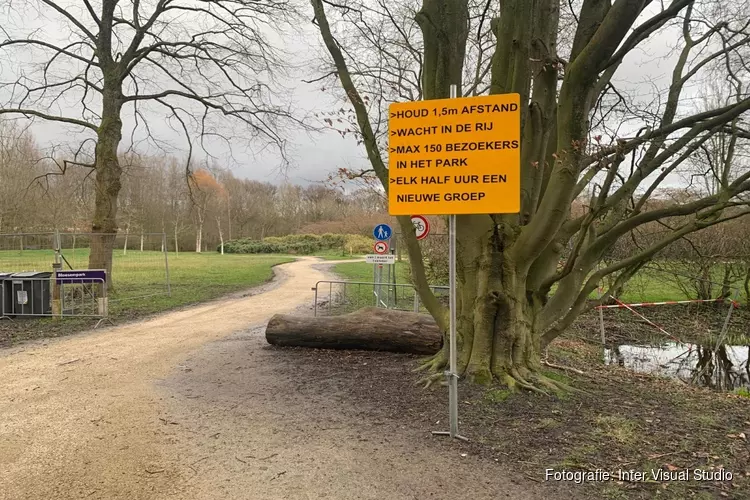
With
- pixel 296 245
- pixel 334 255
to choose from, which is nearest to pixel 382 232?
pixel 334 255

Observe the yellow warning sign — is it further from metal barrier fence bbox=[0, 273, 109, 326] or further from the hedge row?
the hedge row

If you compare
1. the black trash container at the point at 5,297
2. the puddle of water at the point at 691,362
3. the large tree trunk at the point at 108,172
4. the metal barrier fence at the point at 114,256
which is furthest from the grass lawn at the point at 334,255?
the puddle of water at the point at 691,362

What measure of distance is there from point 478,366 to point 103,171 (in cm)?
1347

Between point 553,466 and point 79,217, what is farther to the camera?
point 79,217

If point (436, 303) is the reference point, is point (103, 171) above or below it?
above

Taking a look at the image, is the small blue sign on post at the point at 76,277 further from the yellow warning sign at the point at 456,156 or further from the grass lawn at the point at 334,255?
the grass lawn at the point at 334,255

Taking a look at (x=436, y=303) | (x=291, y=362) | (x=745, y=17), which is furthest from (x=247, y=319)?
(x=745, y=17)

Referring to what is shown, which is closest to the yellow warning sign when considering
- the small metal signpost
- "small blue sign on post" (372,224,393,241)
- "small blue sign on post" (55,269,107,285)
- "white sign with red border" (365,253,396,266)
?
the small metal signpost

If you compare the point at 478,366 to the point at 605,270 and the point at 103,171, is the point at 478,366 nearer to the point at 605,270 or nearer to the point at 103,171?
the point at 605,270

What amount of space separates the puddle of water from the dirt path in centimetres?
596

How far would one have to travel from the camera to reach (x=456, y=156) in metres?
3.97

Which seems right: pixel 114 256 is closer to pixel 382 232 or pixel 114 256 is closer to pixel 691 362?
pixel 382 232

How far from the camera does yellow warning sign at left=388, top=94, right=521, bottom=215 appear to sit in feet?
12.7

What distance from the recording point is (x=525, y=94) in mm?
5184
